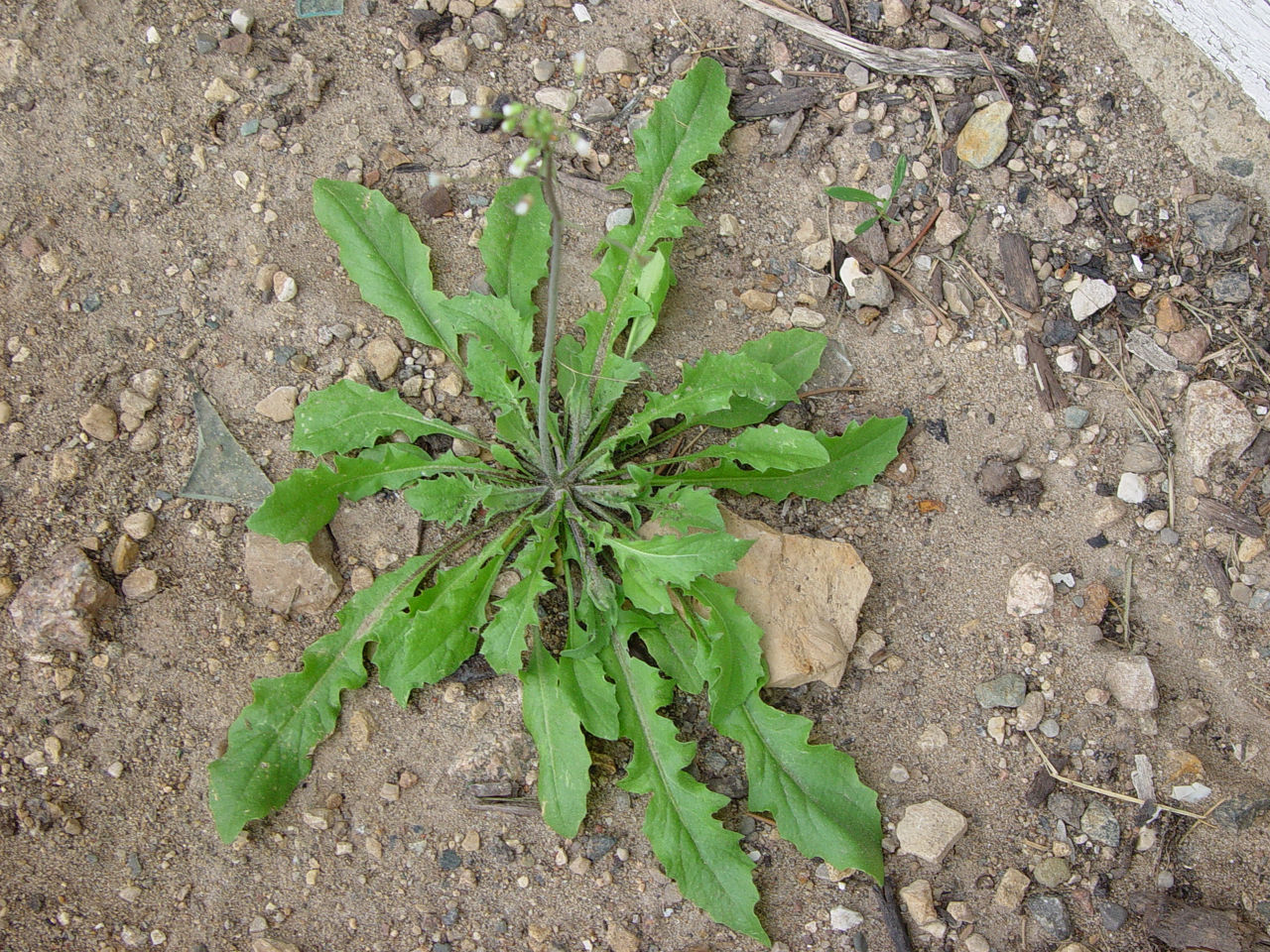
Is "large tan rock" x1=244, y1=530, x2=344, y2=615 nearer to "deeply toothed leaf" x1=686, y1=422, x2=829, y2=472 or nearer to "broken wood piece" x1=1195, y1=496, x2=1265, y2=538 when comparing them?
"deeply toothed leaf" x1=686, y1=422, x2=829, y2=472

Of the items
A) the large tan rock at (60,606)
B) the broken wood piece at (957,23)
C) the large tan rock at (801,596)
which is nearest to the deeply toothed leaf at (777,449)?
the large tan rock at (801,596)

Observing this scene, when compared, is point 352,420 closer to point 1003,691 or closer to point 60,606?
point 60,606

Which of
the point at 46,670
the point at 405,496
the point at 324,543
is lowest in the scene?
the point at 46,670

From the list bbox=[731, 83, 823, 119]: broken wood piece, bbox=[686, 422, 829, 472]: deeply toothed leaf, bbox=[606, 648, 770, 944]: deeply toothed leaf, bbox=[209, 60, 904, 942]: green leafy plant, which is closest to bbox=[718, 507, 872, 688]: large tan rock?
bbox=[209, 60, 904, 942]: green leafy plant

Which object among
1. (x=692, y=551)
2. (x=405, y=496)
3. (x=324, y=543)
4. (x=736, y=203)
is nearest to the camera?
(x=692, y=551)

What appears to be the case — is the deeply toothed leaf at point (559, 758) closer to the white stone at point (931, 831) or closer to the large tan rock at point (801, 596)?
the large tan rock at point (801, 596)

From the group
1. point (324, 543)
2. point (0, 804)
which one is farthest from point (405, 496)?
point (0, 804)

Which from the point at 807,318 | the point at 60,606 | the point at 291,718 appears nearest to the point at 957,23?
the point at 807,318

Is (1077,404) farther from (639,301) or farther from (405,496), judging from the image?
(405,496)
